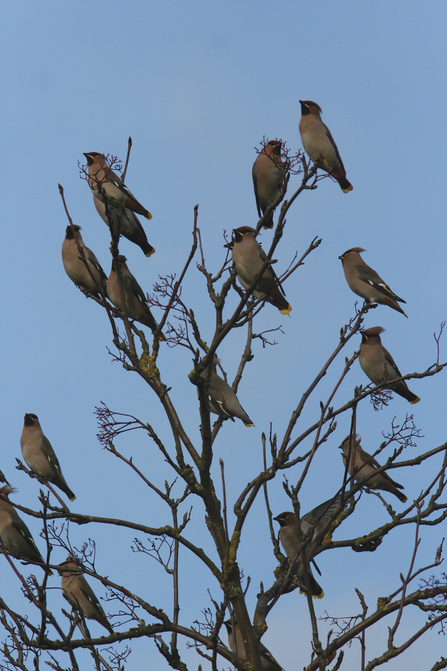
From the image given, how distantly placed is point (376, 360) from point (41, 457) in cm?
312

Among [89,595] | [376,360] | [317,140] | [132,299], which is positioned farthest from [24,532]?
[317,140]

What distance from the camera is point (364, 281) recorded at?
23.2ft

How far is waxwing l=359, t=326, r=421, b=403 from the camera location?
6777 mm

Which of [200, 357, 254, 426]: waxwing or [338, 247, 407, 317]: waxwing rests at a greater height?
[338, 247, 407, 317]: waxwing

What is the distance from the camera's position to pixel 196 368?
3.85 m

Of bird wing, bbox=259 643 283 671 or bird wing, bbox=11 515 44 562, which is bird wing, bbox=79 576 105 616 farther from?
bird wing, bbox=259 643 283 671

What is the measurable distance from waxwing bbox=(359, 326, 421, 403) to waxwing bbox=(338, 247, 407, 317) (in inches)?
14.9

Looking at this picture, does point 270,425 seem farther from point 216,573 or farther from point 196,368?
point 216,573

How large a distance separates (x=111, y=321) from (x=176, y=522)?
46.4 inches

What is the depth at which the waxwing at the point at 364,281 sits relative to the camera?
22.4ft

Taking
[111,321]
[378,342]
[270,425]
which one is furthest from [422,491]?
[378,342]

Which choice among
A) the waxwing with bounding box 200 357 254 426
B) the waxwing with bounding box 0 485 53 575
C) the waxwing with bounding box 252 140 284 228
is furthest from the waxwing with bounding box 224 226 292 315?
the waxwing with bounding box 0 485 53 575

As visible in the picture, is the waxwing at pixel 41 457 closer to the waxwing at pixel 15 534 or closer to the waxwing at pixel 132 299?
the waxwing at pixel 15 534

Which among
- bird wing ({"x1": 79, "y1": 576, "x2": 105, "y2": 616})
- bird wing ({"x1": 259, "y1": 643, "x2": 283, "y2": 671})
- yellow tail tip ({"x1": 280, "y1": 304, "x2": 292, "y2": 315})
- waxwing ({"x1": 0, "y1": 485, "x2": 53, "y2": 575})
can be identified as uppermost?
yellow tail tip ({"x1": 280, "y1": 304, "x2": 292, "y2": 315})
